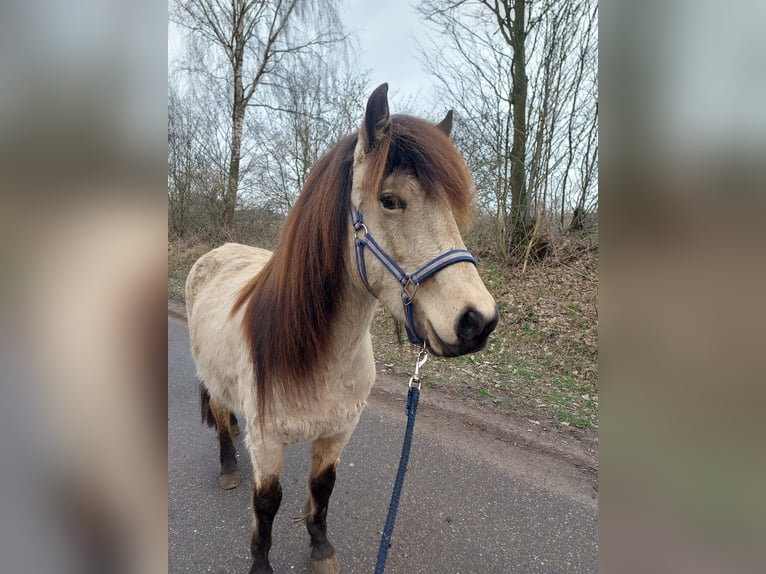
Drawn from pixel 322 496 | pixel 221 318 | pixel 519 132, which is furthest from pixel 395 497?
pixel 519 132

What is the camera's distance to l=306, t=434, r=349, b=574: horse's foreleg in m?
2.02

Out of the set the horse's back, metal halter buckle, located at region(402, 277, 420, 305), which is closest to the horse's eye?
metal halter buckle, located at region(402, 277, 420, 305)

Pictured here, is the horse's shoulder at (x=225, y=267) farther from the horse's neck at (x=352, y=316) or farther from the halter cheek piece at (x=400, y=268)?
the halter cheek piece at (x=400, y=268)

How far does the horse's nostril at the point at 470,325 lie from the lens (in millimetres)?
1102

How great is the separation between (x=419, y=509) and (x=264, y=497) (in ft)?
3.64

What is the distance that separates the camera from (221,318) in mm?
2363

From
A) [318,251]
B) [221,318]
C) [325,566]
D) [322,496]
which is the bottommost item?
[325,566]

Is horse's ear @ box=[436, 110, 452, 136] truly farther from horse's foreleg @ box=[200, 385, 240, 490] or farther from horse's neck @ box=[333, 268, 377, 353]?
horse's foreleg @ box=[200, 385, 240, 490]

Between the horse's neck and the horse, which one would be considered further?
the horse's neck

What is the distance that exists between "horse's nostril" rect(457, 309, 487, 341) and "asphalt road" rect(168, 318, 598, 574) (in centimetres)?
169

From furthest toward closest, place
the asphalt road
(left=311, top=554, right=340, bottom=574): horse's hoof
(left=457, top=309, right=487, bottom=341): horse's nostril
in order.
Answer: the asphalt road, (left=311, top=554, right=340, bottom=574): horse's hoof, (left=457, top=309, right=487, bottom=341): horse's nostril

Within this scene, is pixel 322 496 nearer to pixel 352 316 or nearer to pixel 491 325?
pixel 352 316
